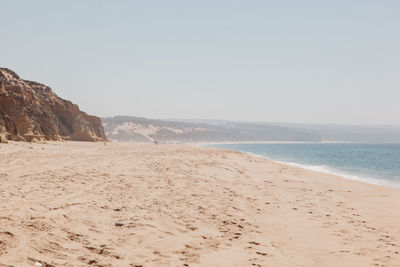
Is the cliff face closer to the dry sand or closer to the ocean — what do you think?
the dry sand

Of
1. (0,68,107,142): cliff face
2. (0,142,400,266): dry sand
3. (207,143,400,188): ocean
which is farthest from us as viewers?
(0,68,107,142): cliff face

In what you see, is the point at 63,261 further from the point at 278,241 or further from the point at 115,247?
the point at 278,241

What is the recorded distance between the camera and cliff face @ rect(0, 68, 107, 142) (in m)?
20.9

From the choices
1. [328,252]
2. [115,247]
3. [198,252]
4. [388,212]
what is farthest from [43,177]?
[388,212]

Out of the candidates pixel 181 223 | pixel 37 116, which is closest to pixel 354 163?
pixel 181 223

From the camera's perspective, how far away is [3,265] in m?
3.06

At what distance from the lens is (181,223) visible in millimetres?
5492

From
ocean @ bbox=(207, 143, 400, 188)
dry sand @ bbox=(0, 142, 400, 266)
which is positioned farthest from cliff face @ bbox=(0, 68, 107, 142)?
ocean @ bbox=(207, 143, 400, 188)

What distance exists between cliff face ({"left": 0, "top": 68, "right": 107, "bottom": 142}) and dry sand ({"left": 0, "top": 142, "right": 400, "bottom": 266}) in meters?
13.2

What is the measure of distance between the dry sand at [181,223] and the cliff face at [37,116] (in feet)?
43.2

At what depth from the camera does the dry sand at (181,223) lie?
3928 millimetres

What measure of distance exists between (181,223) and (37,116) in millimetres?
24668

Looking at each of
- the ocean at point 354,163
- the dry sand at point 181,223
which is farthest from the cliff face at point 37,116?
the ocean at point 354,163

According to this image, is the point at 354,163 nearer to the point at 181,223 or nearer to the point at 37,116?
the point at 181,223
